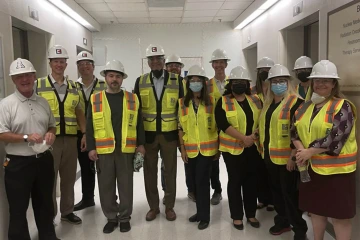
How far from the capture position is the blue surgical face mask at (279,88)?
2.66m

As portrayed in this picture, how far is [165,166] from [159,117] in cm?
54

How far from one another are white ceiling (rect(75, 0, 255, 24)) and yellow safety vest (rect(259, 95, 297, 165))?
3780mm

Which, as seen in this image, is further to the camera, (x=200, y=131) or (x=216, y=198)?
(x=216, y=198)

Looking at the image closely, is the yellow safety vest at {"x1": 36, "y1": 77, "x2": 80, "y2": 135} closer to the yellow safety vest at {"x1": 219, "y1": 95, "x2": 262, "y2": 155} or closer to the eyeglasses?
the yellow safety vest at {"x1": 219, "y1": 95, "x2": 262, "y2": 155}

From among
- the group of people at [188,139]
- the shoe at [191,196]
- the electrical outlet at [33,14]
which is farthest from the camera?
the electrical outlet at [33,14]

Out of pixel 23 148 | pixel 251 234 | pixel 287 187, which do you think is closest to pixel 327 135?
pixel 287 187

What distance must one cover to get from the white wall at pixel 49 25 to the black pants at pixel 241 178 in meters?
2.31

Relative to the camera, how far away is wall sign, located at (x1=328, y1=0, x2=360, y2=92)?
7.92ft

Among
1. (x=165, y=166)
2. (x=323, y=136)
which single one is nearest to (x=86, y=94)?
(x=165, y=166)

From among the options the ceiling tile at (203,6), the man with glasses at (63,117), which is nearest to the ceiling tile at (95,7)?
the ceiling tile at (203,6)

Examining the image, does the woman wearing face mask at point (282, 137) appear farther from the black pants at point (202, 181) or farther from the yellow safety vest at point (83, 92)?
the yellow safety vest at point (83, 92)

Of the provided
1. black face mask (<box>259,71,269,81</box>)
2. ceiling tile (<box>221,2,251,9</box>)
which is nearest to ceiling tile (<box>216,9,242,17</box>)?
ceiling tile (<box>221,2,251,9</box>)

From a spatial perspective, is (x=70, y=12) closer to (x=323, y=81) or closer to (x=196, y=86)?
(x=196, y=86)

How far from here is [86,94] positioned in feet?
11.9
